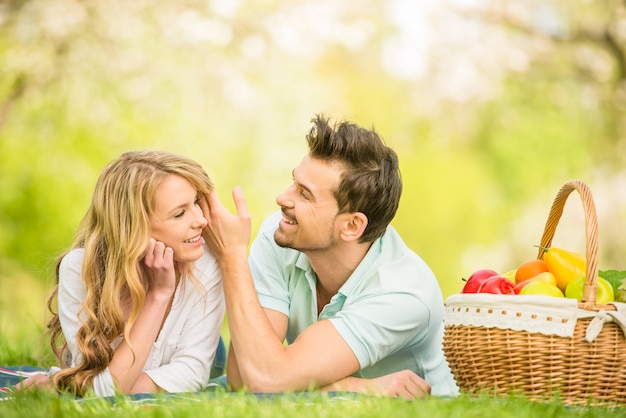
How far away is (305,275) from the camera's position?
417 cm

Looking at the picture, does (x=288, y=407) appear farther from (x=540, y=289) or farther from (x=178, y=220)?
(x=540, y=289)

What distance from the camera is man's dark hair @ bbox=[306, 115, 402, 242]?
4031 millimetres

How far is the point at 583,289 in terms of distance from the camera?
3.48 m

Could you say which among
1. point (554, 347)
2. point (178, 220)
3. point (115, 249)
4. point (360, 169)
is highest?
point (360, 169)

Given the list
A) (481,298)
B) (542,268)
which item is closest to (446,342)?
(481,298)

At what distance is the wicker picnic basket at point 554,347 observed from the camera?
338cm

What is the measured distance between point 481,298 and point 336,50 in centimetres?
1186

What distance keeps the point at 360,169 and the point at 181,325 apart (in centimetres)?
114

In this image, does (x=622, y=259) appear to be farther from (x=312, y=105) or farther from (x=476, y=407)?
(x=476, y=407)

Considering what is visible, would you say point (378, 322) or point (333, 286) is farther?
point (333, 286)

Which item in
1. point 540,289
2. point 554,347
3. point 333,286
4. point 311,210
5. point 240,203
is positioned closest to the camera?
point 554,347

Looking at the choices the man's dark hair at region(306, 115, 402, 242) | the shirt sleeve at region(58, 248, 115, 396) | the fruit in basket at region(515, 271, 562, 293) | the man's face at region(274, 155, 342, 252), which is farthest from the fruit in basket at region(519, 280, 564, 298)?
the shirt sleeve at region(58, 248, 115, 396)

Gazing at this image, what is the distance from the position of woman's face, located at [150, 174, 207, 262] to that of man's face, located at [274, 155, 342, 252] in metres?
0.42

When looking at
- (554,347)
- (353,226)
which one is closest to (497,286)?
(554,347)
